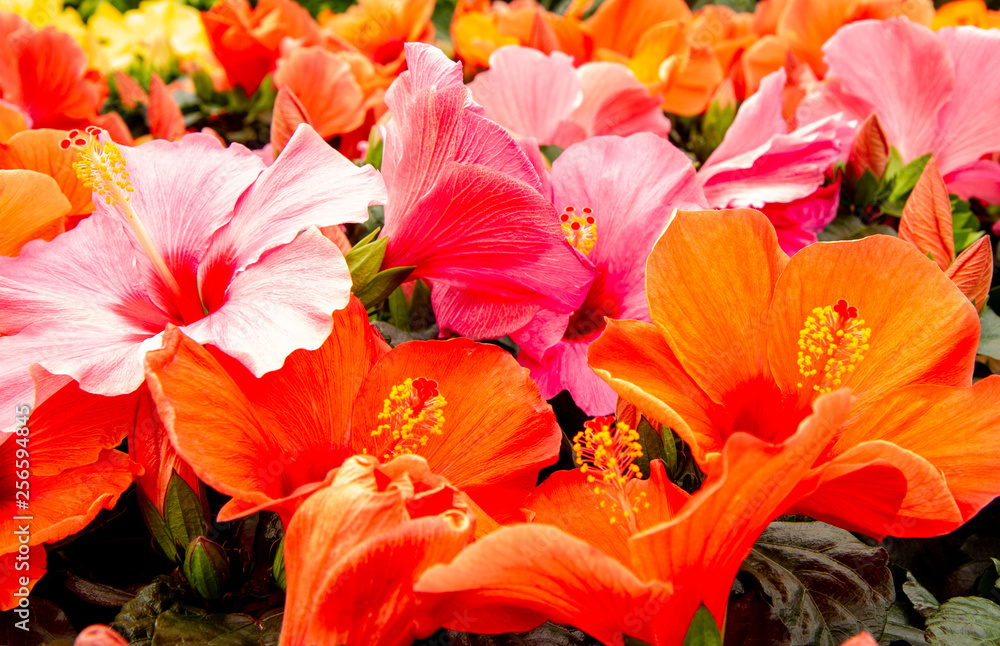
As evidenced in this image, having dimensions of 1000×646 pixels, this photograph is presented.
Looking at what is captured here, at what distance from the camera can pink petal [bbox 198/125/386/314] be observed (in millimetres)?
Result: 669

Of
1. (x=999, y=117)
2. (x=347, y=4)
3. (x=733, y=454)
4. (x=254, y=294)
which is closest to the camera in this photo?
(x=733, y=454)

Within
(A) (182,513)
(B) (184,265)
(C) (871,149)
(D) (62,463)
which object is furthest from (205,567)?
(C) (871,149)

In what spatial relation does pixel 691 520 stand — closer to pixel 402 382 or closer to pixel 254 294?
pixel 402 382

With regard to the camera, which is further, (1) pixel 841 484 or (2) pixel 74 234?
(2) pixel 74 234

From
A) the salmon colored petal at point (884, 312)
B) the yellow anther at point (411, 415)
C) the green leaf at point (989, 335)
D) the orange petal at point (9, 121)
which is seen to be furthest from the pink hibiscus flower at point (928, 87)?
the orange petal at point (9, 121)

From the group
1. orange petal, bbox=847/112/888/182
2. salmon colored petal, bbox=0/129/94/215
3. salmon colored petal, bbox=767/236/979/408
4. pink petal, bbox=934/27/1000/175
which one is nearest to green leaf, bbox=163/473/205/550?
salmon colored petal, bbox=0/129/94/215

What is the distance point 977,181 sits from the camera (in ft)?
4.07

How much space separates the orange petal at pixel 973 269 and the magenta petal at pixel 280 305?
602 millimetres

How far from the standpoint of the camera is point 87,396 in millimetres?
673

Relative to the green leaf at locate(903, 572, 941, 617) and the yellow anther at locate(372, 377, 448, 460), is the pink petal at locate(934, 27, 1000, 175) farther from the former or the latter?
the yellow anther at locate(372, 377, 448, 460)

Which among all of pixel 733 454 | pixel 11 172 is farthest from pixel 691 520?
pixel 11 172

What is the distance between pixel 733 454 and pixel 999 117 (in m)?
0.92

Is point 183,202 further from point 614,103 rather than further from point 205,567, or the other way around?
point 614,103

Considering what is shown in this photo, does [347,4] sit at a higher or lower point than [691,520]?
lower
